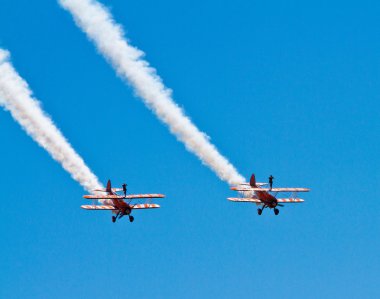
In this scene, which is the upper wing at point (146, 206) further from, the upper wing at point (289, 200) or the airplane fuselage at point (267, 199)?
the upper wing at point (289, 200)

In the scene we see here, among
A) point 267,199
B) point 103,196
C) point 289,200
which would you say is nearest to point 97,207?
Result: point 103,196

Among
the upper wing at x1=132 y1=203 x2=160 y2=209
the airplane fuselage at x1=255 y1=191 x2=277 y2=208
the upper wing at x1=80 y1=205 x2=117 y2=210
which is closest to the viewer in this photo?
the upper wing at x1=80 y1=205 x2=117 y2=210

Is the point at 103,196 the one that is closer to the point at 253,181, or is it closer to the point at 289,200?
the point at 253,181

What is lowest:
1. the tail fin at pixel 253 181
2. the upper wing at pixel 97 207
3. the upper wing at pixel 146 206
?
the upper wing at pixel 97 207

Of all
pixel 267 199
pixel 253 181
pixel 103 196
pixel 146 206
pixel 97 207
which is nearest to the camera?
pixel 103 196

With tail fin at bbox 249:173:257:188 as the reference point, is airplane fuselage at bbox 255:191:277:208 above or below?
below

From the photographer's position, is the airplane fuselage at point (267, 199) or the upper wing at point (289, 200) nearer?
the airplane fuselage at point (267, 199)

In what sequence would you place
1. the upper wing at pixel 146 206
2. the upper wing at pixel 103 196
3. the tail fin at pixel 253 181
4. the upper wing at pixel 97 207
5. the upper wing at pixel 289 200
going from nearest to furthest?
the upper wing at pixel 103 196 < the upper wing at pixel 97 207 < the upper wing at pixel 146 206 < the upper wing at pixel 289 200 < the tail fin at pixel 253 181

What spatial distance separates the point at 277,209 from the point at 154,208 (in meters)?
14.5

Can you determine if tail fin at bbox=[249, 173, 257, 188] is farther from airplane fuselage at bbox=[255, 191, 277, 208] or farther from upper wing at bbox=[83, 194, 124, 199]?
upper wing at bbox=[83, 194, 124, 199]

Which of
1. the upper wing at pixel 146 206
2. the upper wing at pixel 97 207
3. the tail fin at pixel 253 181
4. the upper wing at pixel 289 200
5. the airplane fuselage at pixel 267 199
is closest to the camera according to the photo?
the upper wing at pixel 97 207

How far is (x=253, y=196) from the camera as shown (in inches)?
5074

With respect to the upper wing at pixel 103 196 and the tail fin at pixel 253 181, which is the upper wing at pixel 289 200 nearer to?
the tail fin at pixel 253 181

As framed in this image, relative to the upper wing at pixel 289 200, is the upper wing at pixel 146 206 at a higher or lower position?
lower
